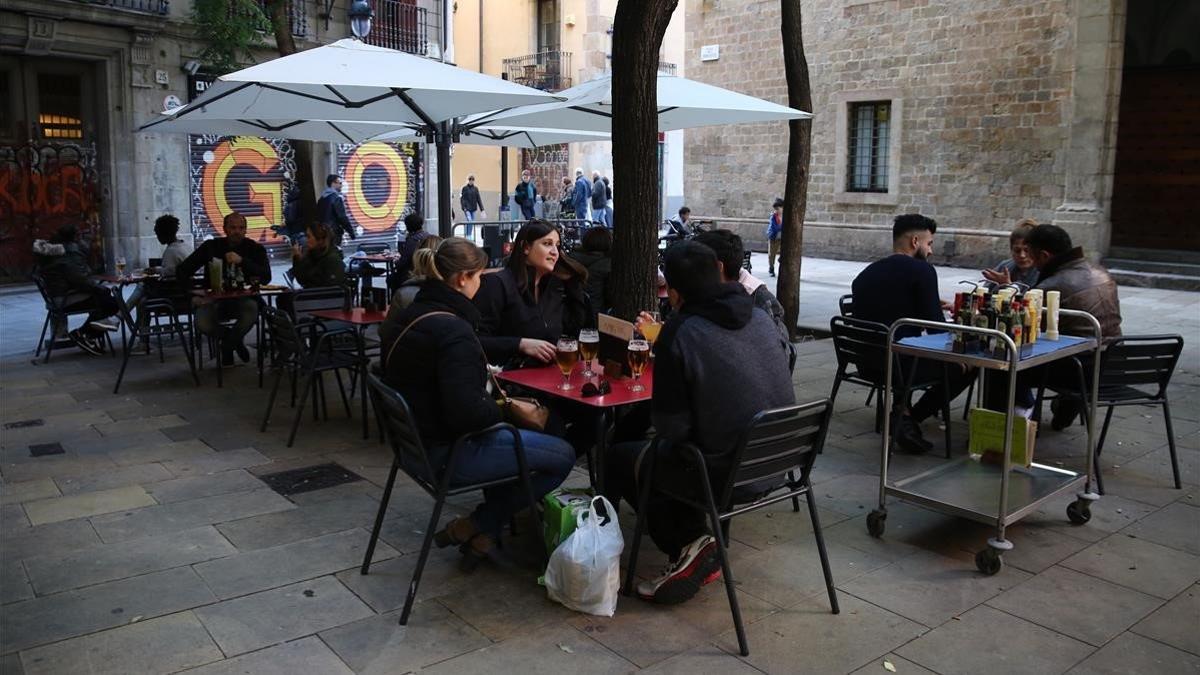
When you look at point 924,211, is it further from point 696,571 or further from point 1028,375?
point 696,571

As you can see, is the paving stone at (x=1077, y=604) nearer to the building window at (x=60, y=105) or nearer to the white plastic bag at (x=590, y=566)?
the white plastic bag at (x=590, y=566)

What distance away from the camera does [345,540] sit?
14.8ft

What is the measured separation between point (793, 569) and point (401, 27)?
64.9 ft

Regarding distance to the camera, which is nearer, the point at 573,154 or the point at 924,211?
the point at 924,211

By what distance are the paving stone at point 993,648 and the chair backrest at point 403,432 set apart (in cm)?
189

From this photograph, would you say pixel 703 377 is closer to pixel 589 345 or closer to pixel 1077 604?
pixel 589 345

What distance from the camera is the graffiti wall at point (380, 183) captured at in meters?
20.1

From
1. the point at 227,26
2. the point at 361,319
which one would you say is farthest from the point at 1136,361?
the point at 227,26

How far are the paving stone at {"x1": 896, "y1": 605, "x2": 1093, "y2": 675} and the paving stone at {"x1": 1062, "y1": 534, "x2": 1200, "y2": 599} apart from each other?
71 cm

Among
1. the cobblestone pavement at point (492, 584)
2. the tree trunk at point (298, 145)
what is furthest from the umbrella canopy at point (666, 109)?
the cobblestone pavement at point (492, 584)

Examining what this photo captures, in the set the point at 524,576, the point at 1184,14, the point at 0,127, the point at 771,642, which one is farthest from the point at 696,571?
the point at 1184,14

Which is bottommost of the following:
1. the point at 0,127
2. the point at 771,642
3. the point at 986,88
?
the point at 771,642

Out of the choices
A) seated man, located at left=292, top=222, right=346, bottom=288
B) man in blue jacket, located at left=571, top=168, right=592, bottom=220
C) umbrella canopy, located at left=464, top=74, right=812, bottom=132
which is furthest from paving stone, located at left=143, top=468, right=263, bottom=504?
man in blue jacket, located at left=571, top=168, right=592, bottom=220

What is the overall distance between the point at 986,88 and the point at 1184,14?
324cm
